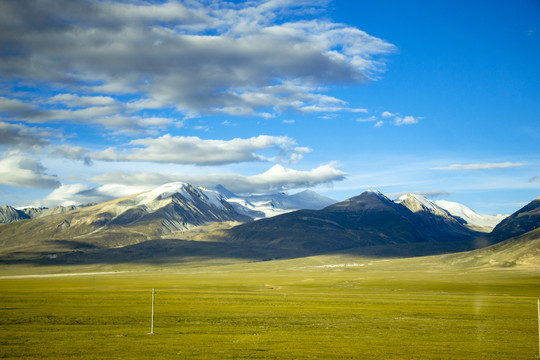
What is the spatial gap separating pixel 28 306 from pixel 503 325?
191 ft

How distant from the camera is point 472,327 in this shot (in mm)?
49469

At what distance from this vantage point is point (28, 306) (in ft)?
213

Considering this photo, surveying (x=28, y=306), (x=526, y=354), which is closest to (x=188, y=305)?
(x=28, y=306)

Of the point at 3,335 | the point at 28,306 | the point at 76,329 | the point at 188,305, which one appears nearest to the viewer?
the point at 3,335

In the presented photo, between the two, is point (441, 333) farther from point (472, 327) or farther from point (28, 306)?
point (28, 306)

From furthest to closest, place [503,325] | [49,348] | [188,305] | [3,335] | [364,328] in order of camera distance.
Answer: [188,305] → [503,325] → [364,328] → [3,335] → [49,348]

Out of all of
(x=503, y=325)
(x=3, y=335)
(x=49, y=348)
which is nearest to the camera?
(x=49, y=348)

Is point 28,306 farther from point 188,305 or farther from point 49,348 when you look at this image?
point 49,348

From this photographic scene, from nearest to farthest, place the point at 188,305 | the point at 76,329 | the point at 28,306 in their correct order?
the point at 76,329 < the point at 28,306 < the point at 188,305

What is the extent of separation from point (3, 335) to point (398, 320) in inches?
1518

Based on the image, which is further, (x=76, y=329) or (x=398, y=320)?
(x=398, y=320)

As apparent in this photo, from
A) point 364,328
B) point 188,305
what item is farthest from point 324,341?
point 188,305

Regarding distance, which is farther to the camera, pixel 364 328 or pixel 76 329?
pixel 364 328

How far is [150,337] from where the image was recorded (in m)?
39.4
